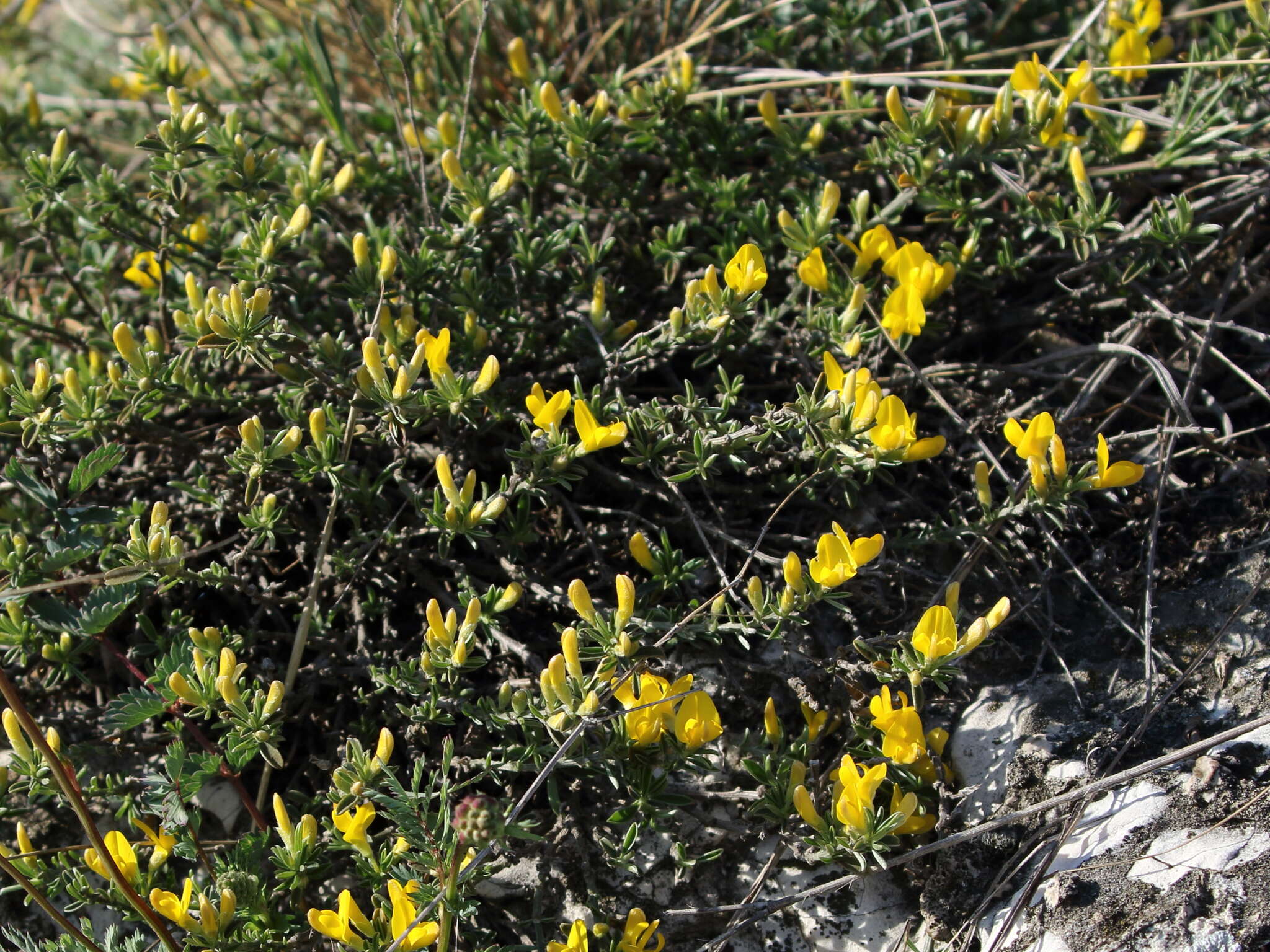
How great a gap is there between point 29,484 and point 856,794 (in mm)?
1618

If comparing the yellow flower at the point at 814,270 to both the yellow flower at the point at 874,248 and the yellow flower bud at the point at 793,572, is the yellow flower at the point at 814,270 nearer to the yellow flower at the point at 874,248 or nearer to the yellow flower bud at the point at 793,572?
the yellow flower at the point at 874,248

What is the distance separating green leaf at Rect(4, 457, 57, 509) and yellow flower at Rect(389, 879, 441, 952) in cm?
97

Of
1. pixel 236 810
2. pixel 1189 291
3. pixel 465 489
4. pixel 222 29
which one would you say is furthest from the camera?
pixel 222 29

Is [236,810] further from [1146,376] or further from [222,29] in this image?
[222,29]

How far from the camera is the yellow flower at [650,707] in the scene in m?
1.85

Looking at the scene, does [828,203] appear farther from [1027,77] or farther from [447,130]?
[447,130]

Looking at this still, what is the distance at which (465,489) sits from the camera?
1975 millimetres

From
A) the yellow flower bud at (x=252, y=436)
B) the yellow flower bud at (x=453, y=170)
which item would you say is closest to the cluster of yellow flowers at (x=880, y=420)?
the yellow flower bud at (x=453, y=170)

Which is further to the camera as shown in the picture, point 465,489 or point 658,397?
point 658,397

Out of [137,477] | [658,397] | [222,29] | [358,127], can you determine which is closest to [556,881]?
[658,397]

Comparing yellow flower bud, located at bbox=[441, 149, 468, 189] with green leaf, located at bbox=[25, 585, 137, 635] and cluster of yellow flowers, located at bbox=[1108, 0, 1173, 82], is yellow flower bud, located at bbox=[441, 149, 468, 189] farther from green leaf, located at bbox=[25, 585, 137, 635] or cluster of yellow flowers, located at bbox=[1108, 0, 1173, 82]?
cluster of yellow flowers, located at bbox=[1108, 0, 1173, 82]

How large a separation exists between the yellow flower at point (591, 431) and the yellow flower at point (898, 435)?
1.57 ft

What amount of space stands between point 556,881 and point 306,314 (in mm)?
1430

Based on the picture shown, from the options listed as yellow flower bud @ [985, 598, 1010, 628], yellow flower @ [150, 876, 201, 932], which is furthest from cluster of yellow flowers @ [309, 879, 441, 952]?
yellow flower bud @ [985, 598, 1010, 628]
